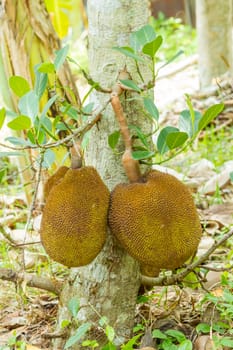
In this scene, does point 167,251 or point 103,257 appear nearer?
point 167,251

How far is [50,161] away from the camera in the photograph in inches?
48.2

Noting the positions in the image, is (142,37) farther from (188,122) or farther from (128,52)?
(188,122)

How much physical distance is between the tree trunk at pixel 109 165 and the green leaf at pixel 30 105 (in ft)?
0.50

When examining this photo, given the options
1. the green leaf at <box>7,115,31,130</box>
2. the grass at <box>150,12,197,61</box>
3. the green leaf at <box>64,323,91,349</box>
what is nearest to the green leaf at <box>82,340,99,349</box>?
the green leaf at <box>64,323,91,349</box>

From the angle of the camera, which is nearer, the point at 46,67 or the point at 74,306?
the point at 46,67

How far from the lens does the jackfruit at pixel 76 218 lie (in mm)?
1053

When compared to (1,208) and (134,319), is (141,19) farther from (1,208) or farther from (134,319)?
(1,208)

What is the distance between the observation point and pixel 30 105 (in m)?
1.07

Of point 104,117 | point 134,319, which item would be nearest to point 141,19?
point 104,117

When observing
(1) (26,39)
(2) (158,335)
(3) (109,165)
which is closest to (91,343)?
(2) (158,335)

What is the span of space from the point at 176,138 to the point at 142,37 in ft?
0.56

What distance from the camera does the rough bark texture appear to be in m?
3.59

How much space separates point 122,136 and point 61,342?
0.40 m

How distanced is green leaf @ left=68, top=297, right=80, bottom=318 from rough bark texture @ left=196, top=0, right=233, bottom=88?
258 centimetres
